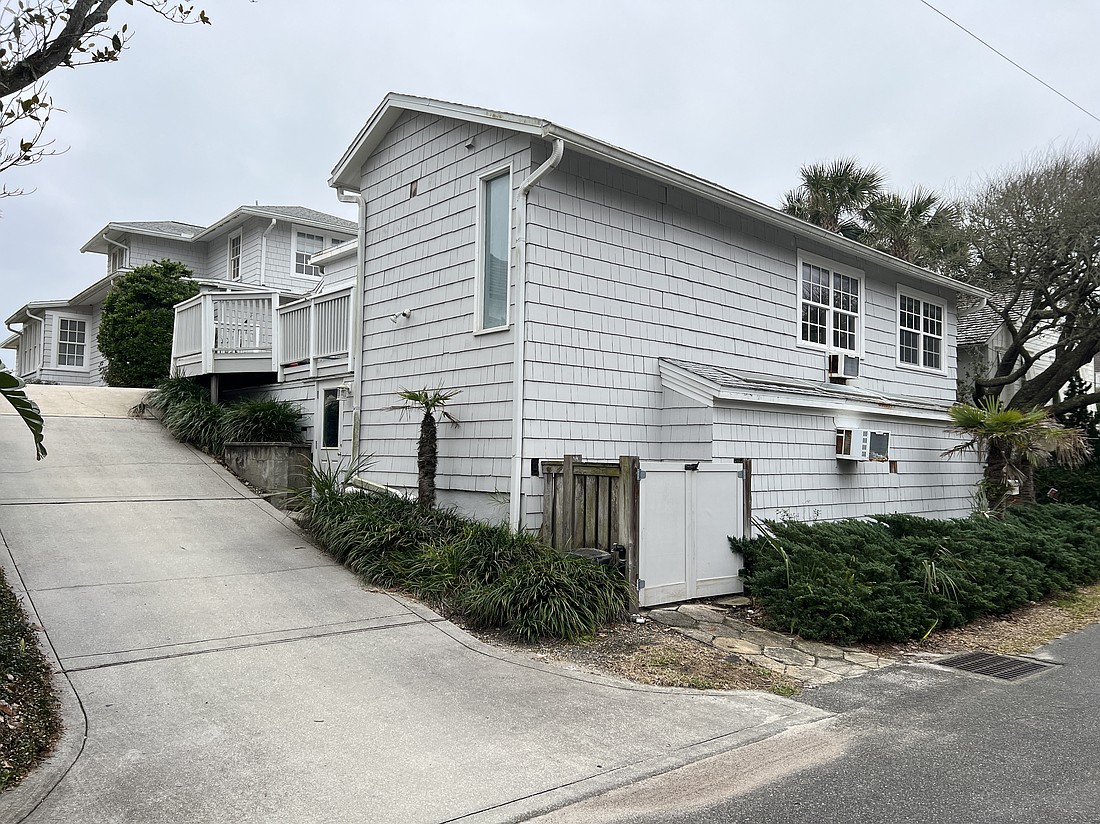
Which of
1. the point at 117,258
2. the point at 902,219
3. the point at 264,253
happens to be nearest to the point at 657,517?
the point at 264,253

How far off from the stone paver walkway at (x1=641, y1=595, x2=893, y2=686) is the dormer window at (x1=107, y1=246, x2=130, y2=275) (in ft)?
76.2

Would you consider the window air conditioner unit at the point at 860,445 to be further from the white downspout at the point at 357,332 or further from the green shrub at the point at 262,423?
the green shrub at the point at 262,423

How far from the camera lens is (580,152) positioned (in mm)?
8602

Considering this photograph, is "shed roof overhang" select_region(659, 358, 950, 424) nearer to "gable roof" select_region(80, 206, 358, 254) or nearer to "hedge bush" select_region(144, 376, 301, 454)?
"hedge bush" select_region(144, 376, 301, 454)

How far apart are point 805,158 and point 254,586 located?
72.0 feet

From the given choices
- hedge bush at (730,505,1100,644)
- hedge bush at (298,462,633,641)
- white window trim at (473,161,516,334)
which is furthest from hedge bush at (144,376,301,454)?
hedge bush at (730,505,1100,644)

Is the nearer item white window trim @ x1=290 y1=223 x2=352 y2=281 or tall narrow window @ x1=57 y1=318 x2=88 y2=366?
white window trim @ x1=290 y1=223 x2=352 y2=281

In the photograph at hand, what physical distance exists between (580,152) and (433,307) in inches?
108

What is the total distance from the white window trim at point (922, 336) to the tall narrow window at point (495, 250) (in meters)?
8.19

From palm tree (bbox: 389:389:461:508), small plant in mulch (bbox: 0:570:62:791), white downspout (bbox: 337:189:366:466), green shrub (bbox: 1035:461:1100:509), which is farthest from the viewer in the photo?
green shrub (bbox: 1035:461:1100:509)

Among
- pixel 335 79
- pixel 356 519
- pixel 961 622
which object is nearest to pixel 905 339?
pixel 961 622

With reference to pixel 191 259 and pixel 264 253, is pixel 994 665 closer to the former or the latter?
pixel 264 253

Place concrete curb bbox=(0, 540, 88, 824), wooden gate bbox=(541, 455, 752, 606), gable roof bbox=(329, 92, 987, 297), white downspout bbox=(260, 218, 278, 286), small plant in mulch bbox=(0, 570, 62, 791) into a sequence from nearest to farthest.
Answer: concrete curb bbox=(0, 540, 88, 824) → small plant in mulch bbox=(0, 570, 62, 791) → wooden gate bbox=(541, 455, 752, 606) → gable roof bbox=(329, 92, 987, 297) → white downspout bbox=(260, 218, 278, 286)

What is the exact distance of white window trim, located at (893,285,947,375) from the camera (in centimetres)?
1395
